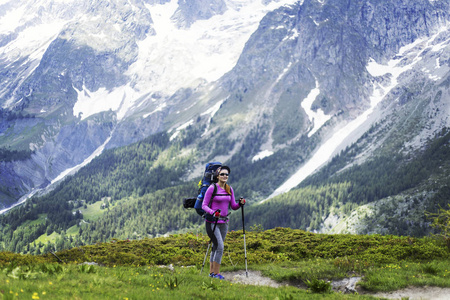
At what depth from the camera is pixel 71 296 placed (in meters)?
8.22

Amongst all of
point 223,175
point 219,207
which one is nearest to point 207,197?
point 219,207

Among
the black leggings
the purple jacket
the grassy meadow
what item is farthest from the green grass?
the purple jacket

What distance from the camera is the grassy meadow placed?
982 cm

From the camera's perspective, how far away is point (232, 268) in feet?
57.5

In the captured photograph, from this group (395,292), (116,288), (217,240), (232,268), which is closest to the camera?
(116,288)

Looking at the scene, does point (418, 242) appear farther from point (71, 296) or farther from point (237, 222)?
point (237, 222)

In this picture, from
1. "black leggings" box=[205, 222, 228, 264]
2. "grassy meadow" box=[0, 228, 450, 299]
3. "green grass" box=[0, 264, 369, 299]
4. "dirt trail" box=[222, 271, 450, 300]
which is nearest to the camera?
"green grass" box=[0, 264, 369, 299]

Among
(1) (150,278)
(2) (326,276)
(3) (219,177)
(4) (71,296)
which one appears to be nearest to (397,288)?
(2) (326,276)

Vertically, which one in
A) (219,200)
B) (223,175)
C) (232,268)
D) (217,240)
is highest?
(223,175)

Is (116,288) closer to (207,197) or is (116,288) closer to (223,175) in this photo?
(207,197)

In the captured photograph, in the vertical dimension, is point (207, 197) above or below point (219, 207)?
above

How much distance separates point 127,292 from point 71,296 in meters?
1.70

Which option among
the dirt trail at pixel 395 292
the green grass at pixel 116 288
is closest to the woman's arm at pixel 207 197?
the green grass at pixel 116 288

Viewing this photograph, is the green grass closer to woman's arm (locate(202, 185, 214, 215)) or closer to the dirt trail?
the dirt trail
